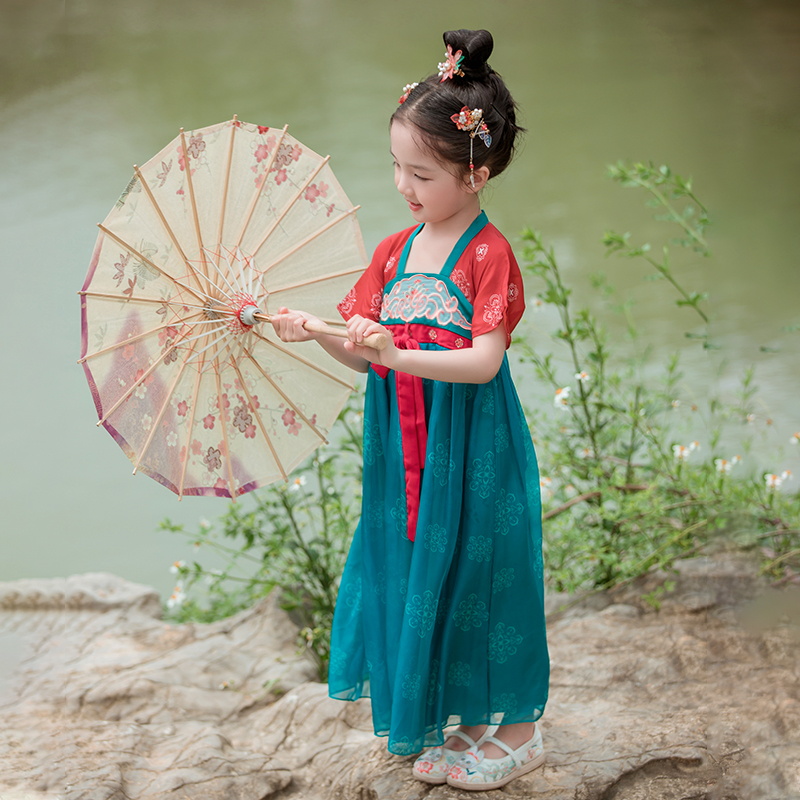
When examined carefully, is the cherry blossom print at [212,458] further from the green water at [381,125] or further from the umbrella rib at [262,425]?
the green water at [381,125]

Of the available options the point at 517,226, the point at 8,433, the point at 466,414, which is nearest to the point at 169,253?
the point at 466,414

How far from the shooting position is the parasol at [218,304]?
115 cm

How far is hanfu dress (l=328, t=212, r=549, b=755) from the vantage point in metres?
1.14

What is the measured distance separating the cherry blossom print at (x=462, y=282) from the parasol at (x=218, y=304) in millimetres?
192

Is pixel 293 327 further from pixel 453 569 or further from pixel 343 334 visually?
pixel 453 569

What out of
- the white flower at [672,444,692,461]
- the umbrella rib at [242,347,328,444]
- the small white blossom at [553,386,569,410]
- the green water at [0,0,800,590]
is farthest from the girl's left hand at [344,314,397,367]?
the green water at [0,0,800,590]

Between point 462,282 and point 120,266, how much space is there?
458mm

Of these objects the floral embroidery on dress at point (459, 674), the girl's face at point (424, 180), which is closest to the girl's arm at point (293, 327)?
the girl's face at point (424, 180)

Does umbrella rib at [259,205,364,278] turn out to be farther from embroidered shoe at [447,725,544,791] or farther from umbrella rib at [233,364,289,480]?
embroidered shoe at [447,725,544,791]

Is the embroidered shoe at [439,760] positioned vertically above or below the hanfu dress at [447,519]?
below

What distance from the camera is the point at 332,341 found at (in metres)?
1.18

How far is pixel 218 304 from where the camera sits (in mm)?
1163

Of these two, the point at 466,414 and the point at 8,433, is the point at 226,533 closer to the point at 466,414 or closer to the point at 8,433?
the point at 466,414

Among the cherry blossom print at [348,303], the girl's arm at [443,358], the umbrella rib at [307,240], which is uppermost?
the umbrella rib at [307,240]
